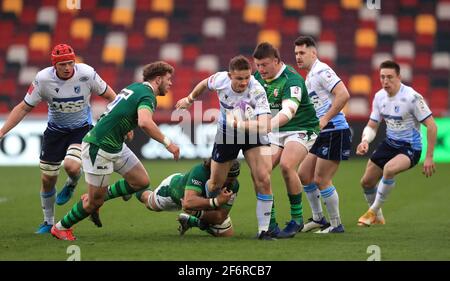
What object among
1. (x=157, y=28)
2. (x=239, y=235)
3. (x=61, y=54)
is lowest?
(x=239, y=235)

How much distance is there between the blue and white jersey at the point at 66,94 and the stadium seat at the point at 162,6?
52.1 feet

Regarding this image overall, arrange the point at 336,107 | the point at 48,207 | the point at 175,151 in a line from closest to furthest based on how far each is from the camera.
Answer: the point at 175,151, the point at 336,107, the point at 48,207

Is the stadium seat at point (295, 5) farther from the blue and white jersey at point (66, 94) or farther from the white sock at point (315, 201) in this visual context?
the blue and white jersey at point (66, 94)

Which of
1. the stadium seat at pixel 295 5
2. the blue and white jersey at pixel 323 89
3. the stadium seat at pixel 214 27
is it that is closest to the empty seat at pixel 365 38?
the stadium seat at pixel 295 5

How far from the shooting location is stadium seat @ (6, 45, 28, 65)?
25484 mm

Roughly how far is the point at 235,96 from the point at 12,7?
59.3 ft

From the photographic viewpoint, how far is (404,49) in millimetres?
25609

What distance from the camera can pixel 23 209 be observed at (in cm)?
1323

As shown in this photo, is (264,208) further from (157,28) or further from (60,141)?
(157,28)

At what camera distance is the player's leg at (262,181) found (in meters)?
9.79

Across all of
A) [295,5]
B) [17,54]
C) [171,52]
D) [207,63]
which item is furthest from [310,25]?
[17,54]

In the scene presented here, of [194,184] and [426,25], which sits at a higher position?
[426,25]
